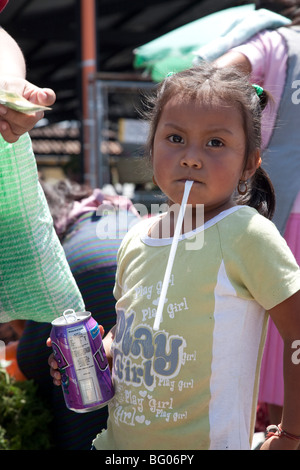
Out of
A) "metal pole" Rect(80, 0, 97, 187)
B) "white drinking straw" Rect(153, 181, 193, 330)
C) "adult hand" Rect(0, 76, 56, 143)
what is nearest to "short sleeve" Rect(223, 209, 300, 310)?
"white drinking straw" Rect(153, 181, 193, 330)

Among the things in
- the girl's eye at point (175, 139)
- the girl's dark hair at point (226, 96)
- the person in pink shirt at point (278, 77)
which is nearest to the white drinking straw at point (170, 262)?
the girl's eye at point (175, 139)

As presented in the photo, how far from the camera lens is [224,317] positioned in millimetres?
1504

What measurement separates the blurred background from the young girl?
0.48 m

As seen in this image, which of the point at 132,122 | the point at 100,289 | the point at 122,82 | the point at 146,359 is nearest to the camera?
the point at 146,359

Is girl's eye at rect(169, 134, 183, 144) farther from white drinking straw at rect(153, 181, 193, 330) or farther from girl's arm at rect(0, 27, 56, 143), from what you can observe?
girl's arm at rect(0, 27, 56, 143)

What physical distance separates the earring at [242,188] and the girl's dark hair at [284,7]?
1.08m

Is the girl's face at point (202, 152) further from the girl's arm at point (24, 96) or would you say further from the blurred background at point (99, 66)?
the blurred background at point (99, 66)

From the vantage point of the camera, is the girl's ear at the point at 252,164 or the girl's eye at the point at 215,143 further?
the girl's ear at the point at 252,164

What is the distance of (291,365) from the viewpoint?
1.47m

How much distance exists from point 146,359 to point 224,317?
0.69ft

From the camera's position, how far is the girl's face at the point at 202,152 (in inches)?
61.4
